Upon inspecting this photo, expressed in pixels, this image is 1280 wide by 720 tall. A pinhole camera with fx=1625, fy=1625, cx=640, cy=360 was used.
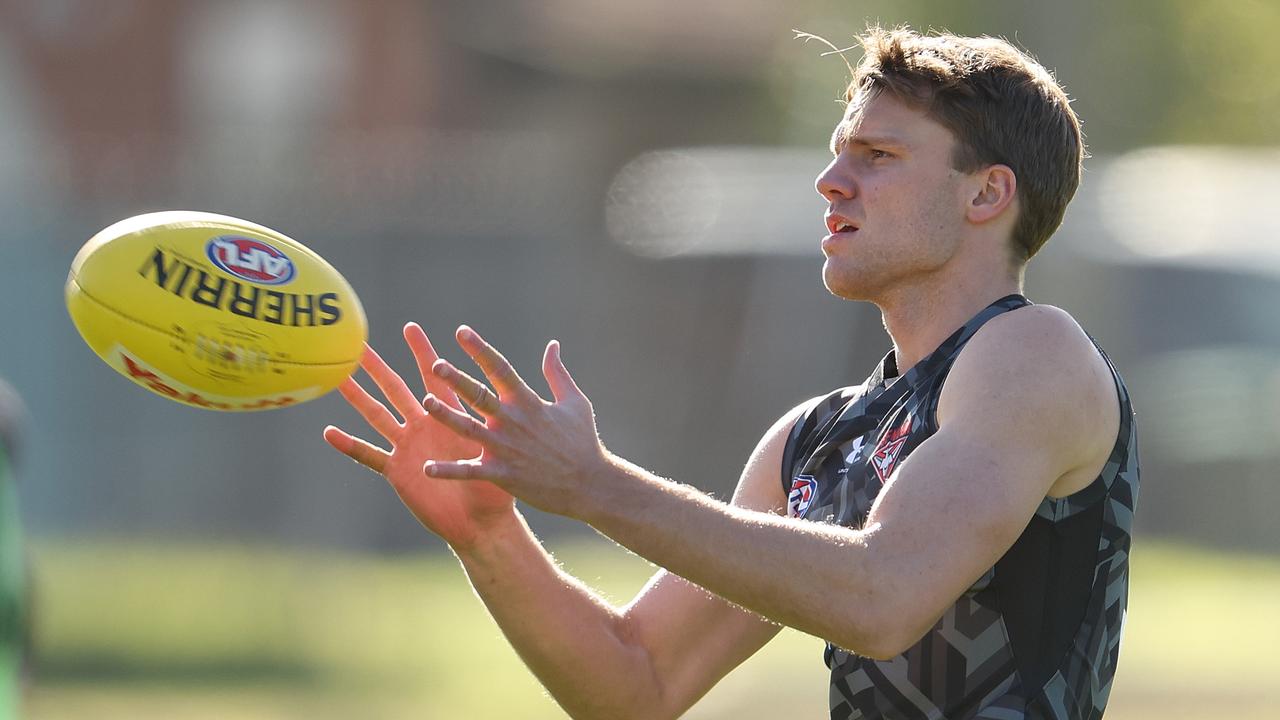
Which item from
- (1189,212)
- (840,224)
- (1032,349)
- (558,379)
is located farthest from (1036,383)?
(1189,212)

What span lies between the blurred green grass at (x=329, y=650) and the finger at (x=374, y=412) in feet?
15.5

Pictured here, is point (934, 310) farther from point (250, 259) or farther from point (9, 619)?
point (9, 619)

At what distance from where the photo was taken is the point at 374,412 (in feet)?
13.1

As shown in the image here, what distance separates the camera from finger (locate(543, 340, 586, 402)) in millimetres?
3129

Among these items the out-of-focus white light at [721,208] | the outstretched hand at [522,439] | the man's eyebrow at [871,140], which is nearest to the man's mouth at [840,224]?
the man's eyebrow at [871,140]

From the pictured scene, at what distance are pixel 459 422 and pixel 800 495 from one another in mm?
910

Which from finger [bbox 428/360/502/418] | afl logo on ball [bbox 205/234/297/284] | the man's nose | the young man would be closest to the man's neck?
the young man

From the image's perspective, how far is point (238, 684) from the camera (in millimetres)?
9617

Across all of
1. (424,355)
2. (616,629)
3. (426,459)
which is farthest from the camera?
(616,629)

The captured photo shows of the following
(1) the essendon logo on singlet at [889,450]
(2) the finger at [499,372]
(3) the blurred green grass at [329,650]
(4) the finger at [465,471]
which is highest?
(1) the essendon logo on singlet at [889,450]

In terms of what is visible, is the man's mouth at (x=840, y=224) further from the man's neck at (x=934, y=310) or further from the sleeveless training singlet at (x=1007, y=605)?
the sleeveless training singlet at (x=1007, y=605)

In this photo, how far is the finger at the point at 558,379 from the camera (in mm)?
3129

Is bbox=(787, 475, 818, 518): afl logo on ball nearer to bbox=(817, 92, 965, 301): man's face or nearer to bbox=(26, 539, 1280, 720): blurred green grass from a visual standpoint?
bbox=(817, 92, 965, 301): man's face

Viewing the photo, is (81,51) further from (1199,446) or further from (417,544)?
(1199,446)
